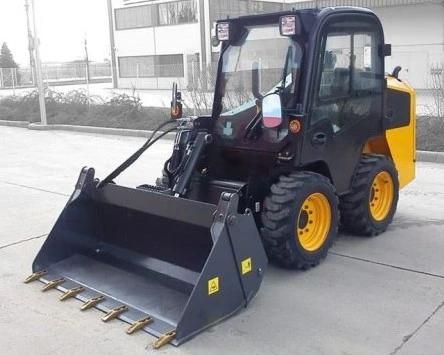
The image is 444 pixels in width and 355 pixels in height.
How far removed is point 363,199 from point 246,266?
1758 mm

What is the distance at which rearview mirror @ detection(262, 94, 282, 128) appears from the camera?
4238mm

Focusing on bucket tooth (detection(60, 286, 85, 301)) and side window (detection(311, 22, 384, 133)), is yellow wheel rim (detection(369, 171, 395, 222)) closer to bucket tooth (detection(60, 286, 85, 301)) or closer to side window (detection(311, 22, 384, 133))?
side window (detection(311, 22, 384, 133))

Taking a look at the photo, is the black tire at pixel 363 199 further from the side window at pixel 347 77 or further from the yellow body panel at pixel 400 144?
the side window at pixel 347 77

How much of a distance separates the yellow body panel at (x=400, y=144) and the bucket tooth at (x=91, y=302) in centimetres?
288

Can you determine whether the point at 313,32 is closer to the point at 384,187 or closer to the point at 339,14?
the point at 339,14

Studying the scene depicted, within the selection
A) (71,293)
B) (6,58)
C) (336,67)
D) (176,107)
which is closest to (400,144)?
(336,67)

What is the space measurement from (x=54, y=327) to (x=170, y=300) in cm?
80

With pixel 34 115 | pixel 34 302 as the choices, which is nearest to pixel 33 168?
pixel 34 302

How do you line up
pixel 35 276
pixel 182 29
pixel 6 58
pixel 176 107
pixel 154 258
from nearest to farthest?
pixel 154 258
pixel 35 276
pixel 176 107
pixel 182 29
pixel 6 58

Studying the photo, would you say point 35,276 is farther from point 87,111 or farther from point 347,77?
point 87,111

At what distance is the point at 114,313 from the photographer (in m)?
3.90

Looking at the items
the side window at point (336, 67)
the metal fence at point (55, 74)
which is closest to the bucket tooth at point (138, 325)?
the side window at point (336, 67)

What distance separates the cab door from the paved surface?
33.4 inches

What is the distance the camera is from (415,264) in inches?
188
